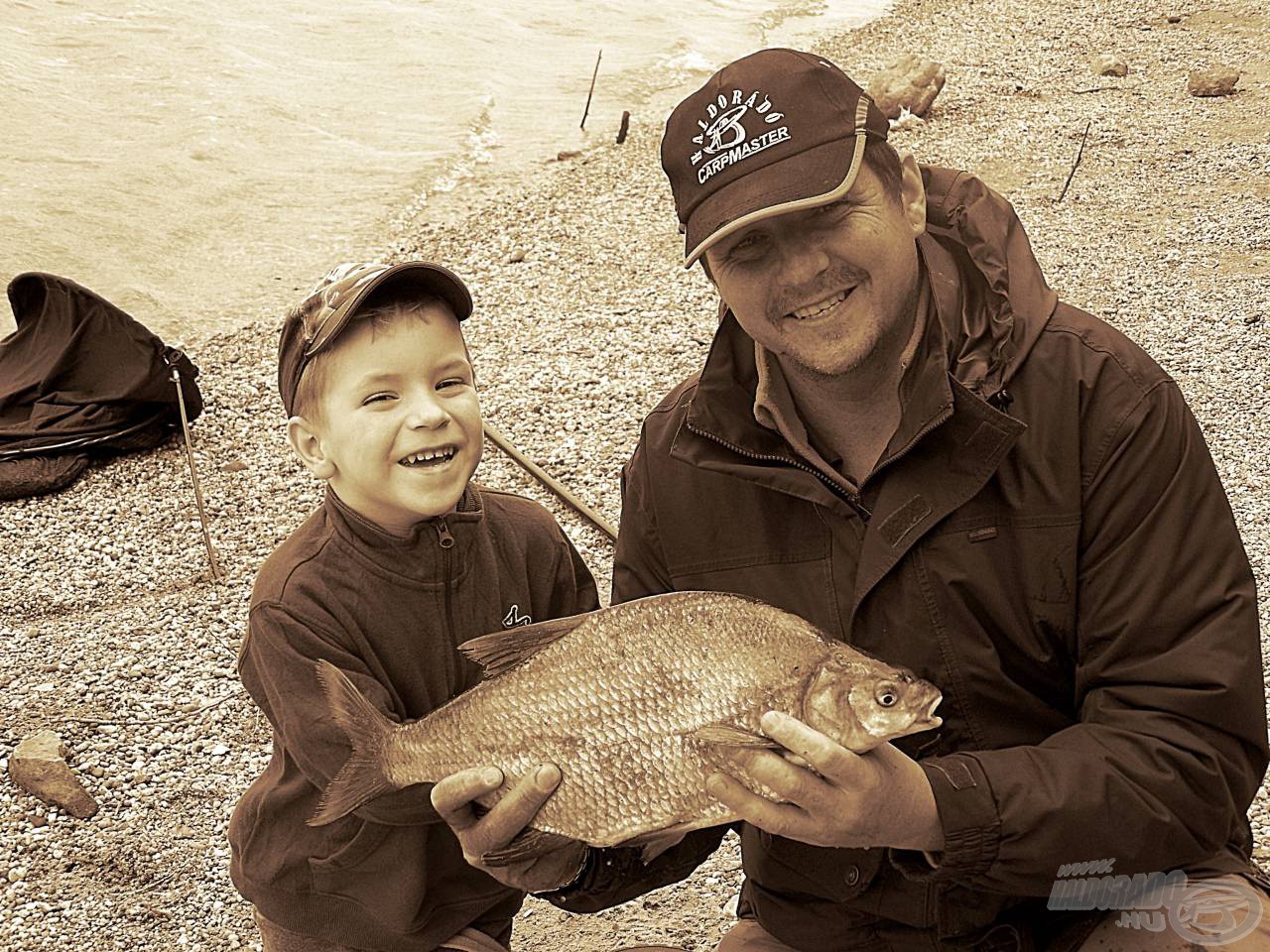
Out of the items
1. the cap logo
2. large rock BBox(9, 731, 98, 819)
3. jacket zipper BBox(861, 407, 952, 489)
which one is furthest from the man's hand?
large rock BBox(9, 731, 98, 819)

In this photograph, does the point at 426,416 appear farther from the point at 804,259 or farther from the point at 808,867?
the point at 808,867

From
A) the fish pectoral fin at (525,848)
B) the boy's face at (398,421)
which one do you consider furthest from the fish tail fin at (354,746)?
the boy's face at (398,421)

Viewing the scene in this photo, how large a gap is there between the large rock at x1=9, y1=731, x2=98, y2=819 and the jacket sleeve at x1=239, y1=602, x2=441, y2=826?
220 centimetres

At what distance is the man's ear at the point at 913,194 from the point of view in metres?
2.71

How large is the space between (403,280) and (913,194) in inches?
40.5

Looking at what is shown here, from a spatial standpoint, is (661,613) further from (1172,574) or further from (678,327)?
(678,327)

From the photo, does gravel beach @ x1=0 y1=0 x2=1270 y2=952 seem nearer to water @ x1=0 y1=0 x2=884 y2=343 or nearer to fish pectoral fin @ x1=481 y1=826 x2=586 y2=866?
water @ x1=0 y1=0 x2=884 y2=343

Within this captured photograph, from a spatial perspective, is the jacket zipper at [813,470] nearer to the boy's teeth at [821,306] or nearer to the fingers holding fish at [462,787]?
the boy's teeth at [821,306]

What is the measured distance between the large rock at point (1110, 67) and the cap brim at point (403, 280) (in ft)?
35.4

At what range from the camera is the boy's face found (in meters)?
2.71

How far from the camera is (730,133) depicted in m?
2.57

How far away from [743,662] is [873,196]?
35.7 inches

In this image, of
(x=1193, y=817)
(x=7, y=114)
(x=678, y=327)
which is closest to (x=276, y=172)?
(x=7, y=114)

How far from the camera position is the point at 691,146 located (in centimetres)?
264
